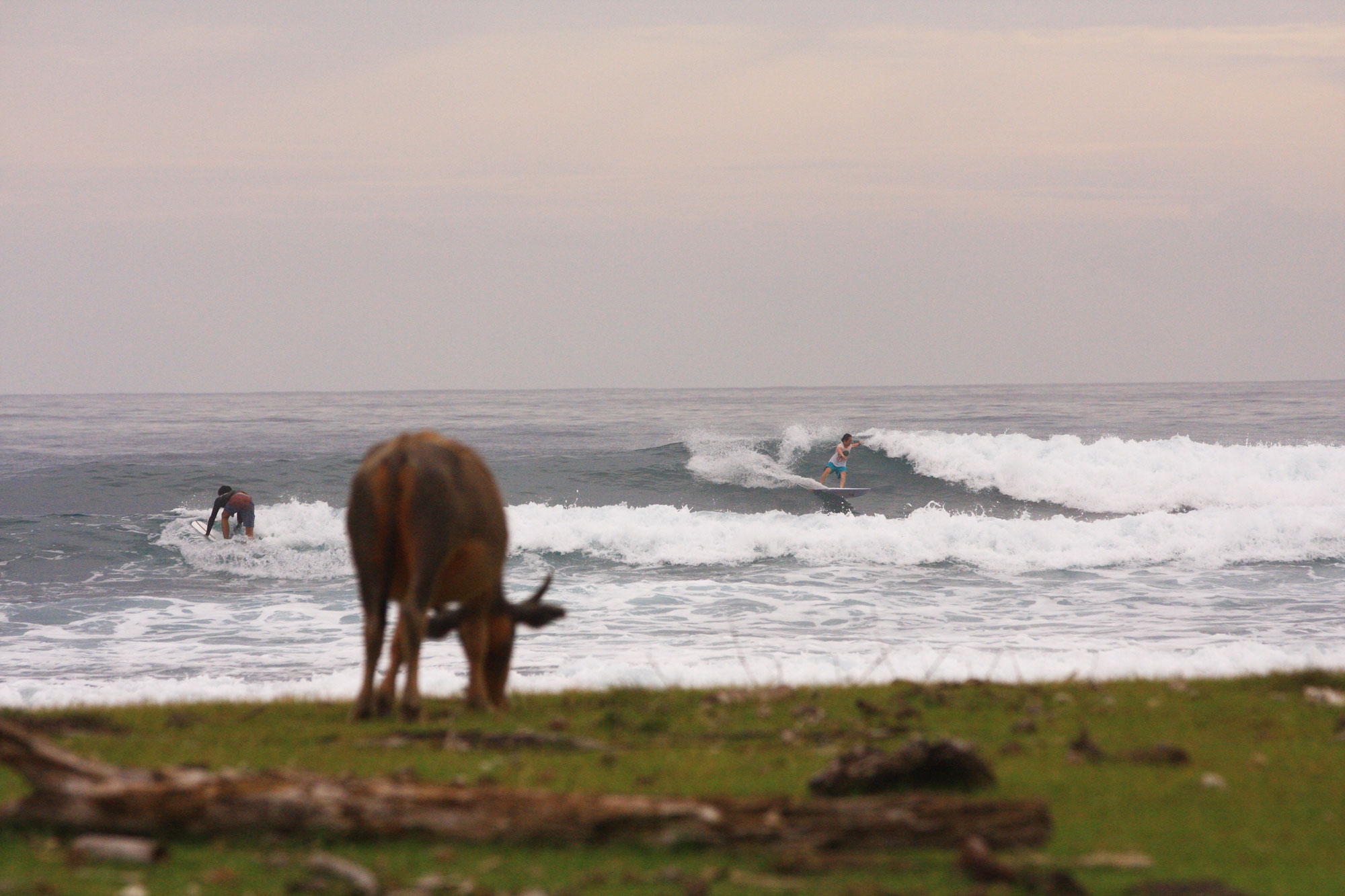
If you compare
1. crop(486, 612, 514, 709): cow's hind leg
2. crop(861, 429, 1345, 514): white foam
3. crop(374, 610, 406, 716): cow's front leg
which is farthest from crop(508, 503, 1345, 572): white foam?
crop(374, 610, 406, 716): cow's front leg

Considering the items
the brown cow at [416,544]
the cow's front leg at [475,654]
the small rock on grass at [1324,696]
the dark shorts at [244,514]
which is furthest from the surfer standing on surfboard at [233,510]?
the small rock on grass at [1324,696]

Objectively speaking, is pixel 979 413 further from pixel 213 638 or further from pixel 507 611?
pixel 507 611

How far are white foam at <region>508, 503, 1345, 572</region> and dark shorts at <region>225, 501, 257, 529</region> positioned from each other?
21.5 feet

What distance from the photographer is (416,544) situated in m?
7.86

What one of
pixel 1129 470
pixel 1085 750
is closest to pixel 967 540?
pixel 1129 470

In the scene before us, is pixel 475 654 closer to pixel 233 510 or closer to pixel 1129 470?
pixel 233 510

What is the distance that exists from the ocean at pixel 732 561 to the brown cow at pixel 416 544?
309 cm

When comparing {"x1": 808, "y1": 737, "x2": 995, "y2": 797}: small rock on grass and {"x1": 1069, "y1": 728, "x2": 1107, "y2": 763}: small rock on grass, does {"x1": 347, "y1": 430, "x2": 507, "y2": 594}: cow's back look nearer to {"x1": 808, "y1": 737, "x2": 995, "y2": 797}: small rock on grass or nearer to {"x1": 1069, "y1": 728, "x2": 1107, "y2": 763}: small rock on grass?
{"x1": 808, "y1": 737, "x2": 995, "y2": 797}: small rock on grass

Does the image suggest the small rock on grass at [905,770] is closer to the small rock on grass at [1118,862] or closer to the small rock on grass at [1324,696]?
the small rock on grass at [1118,862]

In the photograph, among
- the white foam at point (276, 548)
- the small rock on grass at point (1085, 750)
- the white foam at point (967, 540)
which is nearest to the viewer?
the small rock on grass at point (1085, 750)

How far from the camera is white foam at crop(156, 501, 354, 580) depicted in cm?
2745

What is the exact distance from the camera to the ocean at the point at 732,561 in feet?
52.1

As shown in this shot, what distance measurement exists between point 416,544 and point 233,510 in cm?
2458

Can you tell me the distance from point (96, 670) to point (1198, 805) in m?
14.9
